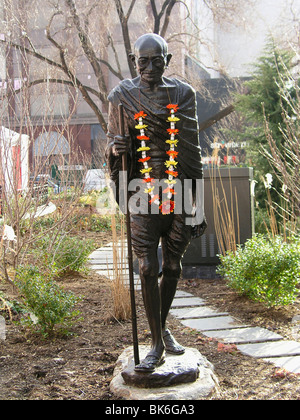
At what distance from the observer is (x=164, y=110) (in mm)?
3270

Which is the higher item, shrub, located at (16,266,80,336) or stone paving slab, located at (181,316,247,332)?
shrub, located at (16,266,80,336)

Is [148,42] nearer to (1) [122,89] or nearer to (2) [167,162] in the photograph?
(1) [122,89]

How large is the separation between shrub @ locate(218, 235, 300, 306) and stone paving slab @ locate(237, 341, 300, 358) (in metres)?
0.76

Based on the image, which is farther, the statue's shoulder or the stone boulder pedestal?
the statue's shoulder

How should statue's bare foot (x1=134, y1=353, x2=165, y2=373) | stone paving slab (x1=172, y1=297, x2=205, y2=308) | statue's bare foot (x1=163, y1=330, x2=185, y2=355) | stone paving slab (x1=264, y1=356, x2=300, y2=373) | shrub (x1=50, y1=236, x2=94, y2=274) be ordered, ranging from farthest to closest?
shrub (x1=50, y1=236, x2=94, y2=274) < stone paving slab (x1=172, y1=297, x2=205, y2=308) < stone paving slab (x1=264, y1=356, x2=300, y2=373) < statue's bare foot (x1=163, y1=330, x2=185, y2=355) < statue's bare foot (x1=134, y1=353, x2=165, y2=373)

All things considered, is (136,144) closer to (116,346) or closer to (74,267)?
(116,346)

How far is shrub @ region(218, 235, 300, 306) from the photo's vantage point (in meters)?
5.07

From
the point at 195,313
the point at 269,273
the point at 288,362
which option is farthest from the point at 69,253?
the point at 288,362

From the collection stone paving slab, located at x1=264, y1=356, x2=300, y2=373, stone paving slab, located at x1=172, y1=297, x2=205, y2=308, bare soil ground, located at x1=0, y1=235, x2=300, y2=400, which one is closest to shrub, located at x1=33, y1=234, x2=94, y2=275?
bare soil ground, located at x1=0, y1=235, x2=300, y2=400

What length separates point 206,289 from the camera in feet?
21.4

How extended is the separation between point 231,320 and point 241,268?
64 cm

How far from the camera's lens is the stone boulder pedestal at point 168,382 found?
304 cm

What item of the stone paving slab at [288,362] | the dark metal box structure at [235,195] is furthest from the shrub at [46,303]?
the dark metal box structure at [235,195]

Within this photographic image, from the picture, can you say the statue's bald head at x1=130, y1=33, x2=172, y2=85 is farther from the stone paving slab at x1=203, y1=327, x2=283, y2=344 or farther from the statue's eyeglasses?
the stone paving slab at x1=203, y1=327, x2=283, y2=344
